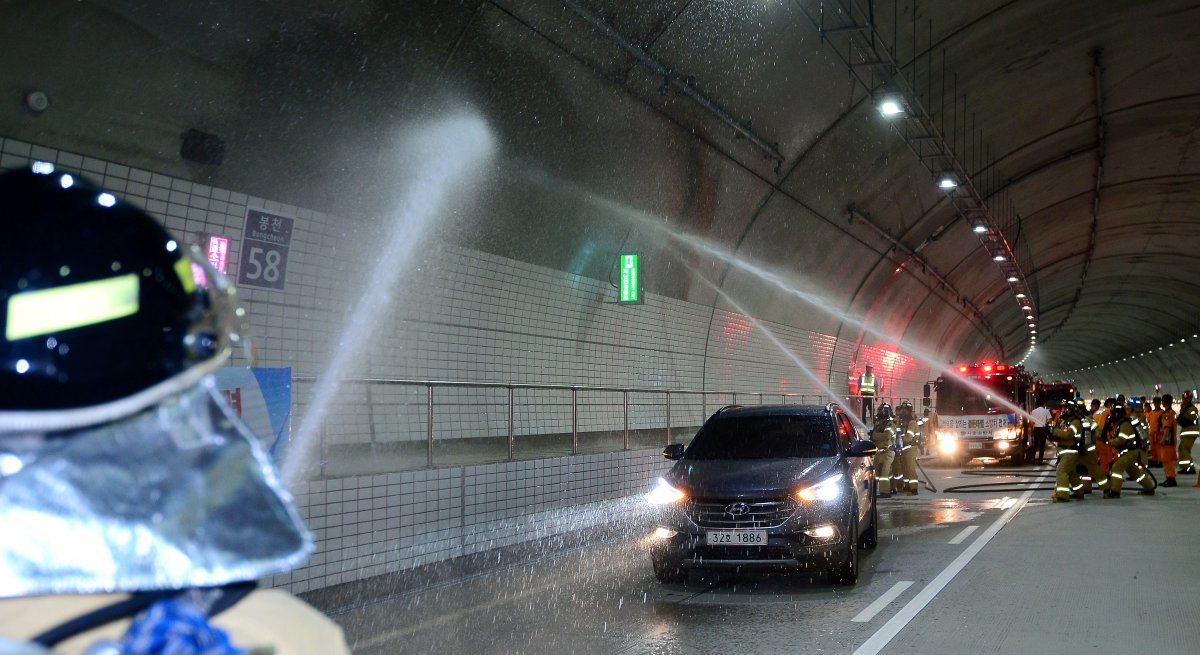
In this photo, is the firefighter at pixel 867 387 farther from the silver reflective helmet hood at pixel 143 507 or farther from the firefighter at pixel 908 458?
the silver reflective helmet hood at pixel 143 507

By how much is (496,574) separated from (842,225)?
1689 cm

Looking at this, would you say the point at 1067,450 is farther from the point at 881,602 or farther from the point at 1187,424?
the point at 881,602

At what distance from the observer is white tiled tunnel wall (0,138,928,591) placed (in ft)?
29.7

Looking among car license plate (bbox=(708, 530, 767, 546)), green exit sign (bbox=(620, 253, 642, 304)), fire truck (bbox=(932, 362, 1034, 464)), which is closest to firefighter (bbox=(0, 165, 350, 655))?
car license plate (bbox=(708, 530, 767, 546))

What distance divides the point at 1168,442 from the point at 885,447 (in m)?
6.78

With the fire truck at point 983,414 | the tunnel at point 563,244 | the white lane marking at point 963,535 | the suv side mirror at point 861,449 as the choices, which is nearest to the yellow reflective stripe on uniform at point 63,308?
the tunnel at point 563,244

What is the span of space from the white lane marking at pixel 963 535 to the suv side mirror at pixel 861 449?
229 centimetres

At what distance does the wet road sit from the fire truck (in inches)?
652

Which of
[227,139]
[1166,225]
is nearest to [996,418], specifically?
[1166,225]

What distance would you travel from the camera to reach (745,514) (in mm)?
8898

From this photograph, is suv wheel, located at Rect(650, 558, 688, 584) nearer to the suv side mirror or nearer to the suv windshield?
the suv windshield

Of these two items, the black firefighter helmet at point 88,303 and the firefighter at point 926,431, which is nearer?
the black firefighter helmet at point 88,303

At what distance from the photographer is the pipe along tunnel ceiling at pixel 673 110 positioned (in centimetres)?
873

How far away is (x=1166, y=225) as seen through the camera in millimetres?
39750
